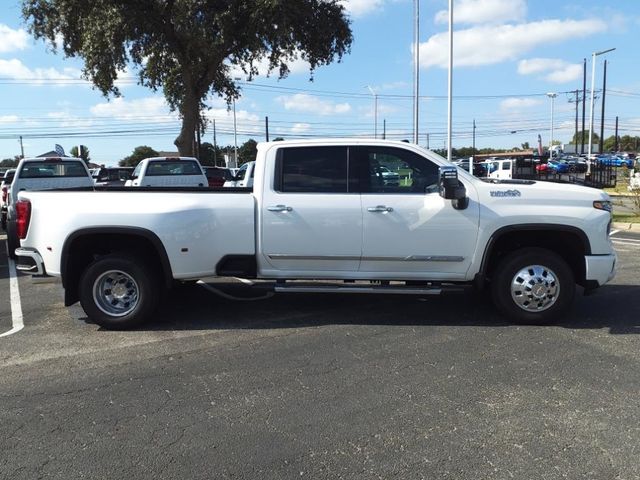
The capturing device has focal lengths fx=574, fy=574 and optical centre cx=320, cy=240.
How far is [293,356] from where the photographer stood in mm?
5082

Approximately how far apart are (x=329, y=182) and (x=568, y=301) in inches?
107

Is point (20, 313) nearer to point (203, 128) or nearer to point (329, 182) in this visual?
point (329, 182)

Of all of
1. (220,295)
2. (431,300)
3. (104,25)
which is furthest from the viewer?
(104,25)

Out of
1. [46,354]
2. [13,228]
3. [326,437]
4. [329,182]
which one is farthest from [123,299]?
[326,437]

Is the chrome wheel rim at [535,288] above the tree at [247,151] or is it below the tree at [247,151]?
below

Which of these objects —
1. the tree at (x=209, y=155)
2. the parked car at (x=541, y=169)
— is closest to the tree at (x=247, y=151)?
the tree at (x=209, y=155)

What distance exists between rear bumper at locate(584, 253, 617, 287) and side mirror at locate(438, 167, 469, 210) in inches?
53.4

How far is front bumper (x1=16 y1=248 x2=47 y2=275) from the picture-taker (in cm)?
601

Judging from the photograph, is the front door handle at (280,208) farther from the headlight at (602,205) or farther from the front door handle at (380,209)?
the headlight at (602,205)

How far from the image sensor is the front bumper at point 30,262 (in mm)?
6008

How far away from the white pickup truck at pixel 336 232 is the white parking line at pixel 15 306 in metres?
0.69

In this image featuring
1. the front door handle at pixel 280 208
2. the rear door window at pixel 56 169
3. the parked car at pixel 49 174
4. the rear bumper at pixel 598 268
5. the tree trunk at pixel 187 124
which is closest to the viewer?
the rear bumper at pixel 598 268

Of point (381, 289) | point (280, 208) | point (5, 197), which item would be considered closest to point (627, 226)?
point (381, 289)

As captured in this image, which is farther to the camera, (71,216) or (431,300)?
(431,300)
